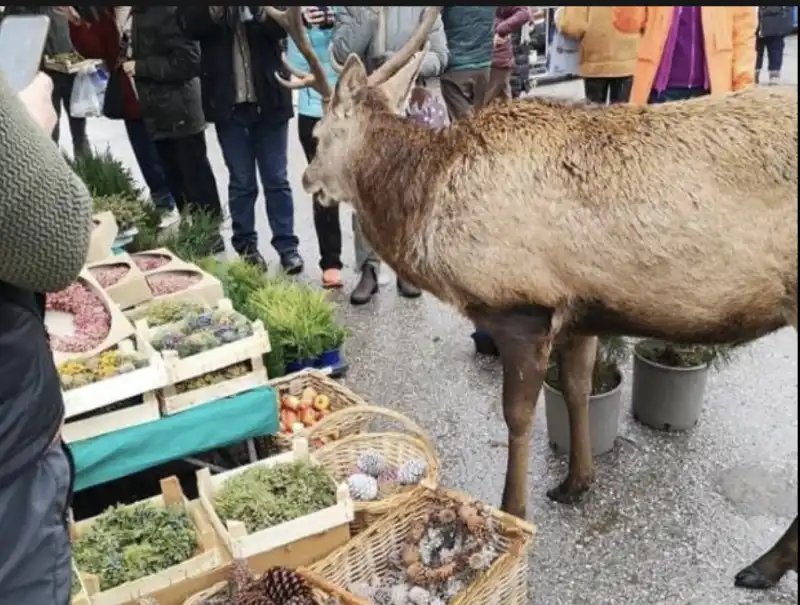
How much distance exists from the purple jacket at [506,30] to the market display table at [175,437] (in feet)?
11.1

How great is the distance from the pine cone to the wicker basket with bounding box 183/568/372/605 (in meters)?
0.02

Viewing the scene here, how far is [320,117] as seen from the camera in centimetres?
504

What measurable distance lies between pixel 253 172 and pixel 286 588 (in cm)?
380

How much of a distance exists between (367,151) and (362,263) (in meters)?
2.47

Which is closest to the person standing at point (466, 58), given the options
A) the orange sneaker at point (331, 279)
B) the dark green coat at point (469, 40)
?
the dark green coat at point (469, 40)

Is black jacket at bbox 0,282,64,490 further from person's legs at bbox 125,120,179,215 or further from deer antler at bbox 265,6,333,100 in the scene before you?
person's legs at bbox 125,120,179,215

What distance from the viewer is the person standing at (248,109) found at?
5.29 meters

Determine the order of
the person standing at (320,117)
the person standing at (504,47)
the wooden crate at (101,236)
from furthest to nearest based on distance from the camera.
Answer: the person standing at (504,47)
the person standing at (320,117)
the wooden crate at (101,236)

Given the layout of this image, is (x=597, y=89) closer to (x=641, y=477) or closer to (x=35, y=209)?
(x=641, y=477)

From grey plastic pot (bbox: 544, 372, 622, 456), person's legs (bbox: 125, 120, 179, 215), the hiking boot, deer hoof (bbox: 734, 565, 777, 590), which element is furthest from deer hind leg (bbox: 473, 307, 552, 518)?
person's legs (bbox: 125, 120, 179, 215)

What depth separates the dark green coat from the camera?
5.14 metres

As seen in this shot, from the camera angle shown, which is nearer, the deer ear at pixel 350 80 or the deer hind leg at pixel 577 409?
the deer ear at pixel 350 80

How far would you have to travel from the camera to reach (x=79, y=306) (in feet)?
11.9

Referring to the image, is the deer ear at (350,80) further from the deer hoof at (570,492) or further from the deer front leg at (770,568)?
the deer front leg at (770,568)
